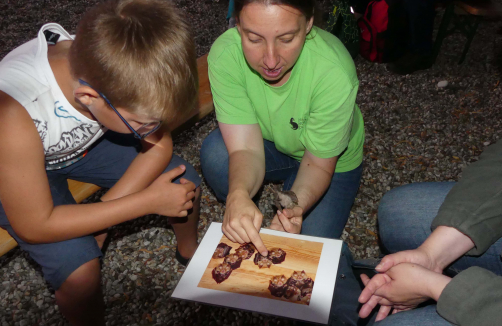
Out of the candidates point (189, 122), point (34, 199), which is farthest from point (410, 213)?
point (189, 122)

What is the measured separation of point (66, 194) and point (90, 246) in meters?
0.30

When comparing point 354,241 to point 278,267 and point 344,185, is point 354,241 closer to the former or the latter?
point 344,185

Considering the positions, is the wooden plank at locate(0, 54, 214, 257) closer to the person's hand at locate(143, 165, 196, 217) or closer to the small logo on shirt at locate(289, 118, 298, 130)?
the person's hand at locate(143, 165, 196, 217)

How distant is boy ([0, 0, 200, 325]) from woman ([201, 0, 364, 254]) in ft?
0.86

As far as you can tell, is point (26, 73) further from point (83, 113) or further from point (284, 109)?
point (284, 109)

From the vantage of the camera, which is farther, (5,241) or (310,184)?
(310,184)

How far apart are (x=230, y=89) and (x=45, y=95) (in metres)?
0.72

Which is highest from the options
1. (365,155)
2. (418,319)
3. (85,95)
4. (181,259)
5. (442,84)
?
(85,95)

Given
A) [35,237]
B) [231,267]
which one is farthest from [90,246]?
[231,267]

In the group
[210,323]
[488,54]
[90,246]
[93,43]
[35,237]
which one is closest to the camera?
[93,43]

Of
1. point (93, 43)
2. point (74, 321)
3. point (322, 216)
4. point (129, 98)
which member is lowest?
point (74, 321)

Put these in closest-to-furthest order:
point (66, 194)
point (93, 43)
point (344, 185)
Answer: point (93, 43)
point (66, 194)
point (344, 185)

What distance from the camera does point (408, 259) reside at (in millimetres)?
1414

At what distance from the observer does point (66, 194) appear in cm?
175
